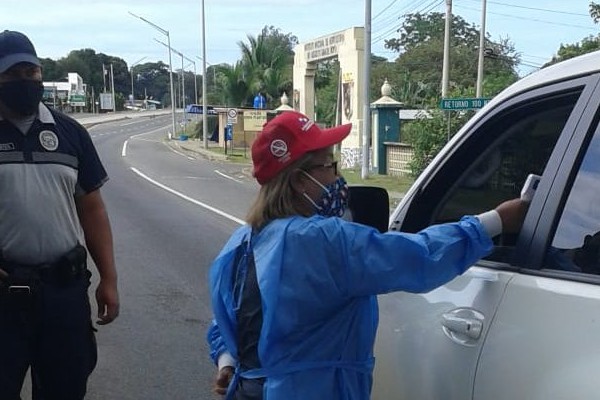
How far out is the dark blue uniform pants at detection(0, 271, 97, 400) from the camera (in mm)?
3021

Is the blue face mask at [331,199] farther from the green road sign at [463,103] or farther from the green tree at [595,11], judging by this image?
the green tree at [595,11]

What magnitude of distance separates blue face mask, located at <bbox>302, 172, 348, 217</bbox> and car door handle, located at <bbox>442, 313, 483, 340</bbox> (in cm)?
43

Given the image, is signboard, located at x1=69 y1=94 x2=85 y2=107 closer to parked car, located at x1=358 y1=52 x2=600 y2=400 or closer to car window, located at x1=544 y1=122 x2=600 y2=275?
parked car, located at x1=358 y1=52 x2=600 y2=400

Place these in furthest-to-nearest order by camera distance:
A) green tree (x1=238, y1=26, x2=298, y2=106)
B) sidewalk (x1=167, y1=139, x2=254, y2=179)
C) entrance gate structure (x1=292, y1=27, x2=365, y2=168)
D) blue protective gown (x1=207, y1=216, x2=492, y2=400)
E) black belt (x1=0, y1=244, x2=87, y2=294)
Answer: green tree (x1=238, y1=26, x2=298, y2=106), sidewalk (x1=167, y1=139, x2=254, y2=179), entrance gate structure (x1=292, y1=27, x2=365, y2=168), black belt (x1=0, y1=244, x2=87, y2=294), blue protective gown (x1=207, y1=216, x2=492, y2=400)

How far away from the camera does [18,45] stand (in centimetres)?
311

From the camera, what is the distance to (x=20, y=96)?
3113 mm

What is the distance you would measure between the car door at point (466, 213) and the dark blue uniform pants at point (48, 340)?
121cm

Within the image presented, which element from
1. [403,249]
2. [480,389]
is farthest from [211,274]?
[480,389]

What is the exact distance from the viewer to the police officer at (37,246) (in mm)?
3035

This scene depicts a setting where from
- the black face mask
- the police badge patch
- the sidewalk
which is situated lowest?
the sidewalk

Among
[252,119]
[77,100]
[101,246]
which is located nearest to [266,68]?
[252,119]

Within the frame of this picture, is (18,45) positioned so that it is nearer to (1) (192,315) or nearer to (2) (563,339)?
(2) (563,339)

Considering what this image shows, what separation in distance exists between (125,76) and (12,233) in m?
166

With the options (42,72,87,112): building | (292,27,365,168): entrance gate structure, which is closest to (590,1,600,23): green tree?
(292,27,365,168): entrance gate structure
